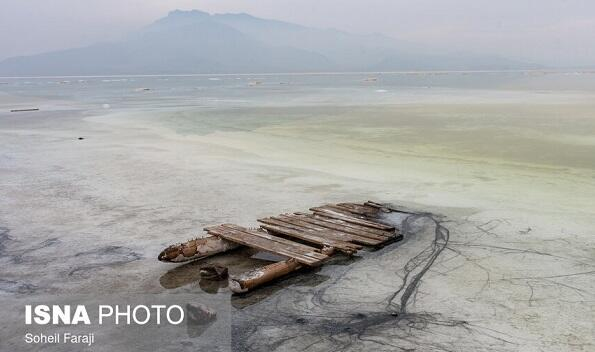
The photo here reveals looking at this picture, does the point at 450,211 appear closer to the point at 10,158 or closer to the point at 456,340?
the point at 456,340

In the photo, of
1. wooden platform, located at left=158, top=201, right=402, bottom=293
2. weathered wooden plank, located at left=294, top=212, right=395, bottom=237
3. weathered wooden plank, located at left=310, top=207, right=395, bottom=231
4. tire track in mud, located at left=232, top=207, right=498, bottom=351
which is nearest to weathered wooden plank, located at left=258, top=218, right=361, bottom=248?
wooden platform, located at left=158, top=201, right=402, bottom=293

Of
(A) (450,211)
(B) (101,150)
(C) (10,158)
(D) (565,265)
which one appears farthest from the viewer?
(B) (101,150)

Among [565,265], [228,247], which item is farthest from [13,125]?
[565,265]

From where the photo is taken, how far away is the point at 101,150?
1680cm

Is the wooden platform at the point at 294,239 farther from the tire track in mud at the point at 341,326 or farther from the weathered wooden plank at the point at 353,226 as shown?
the tire track in mud at the point at 341,326

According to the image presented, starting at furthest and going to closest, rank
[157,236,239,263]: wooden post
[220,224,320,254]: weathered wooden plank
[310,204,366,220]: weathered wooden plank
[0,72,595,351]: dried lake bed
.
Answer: [310,204,366,220]: weathered wooden plank, [220,224,320,254]: weathered wooden plank, [157,236,239,263]: wooden post, [0,72,595,351]: dried lake bed

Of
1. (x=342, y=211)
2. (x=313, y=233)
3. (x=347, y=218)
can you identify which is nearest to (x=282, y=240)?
(x=313, y=233)

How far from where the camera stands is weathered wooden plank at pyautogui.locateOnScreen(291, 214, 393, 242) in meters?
7.91

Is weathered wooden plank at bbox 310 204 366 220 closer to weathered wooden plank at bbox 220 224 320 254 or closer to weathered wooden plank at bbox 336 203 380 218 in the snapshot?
→ weathered wooden plank at bbox 336 203 380 218

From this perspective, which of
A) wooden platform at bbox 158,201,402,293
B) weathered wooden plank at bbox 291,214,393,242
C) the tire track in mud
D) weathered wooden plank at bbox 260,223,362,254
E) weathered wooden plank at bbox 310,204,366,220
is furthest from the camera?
weathered wooden plank at bbox 310,204,366,220

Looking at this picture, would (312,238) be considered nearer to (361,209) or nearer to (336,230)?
(336,230)

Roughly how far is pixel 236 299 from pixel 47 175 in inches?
359

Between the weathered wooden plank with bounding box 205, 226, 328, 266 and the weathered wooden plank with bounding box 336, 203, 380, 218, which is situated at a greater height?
the weathered wooden plank with bounding box 205, 226, 328, 266

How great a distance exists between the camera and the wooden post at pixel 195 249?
6.89 m
